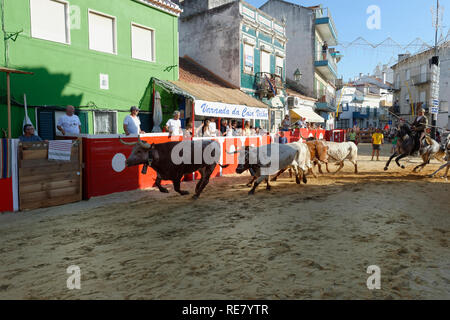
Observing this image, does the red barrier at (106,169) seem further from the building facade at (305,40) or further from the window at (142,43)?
the building facade at (305,40)

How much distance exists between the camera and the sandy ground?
3.23m

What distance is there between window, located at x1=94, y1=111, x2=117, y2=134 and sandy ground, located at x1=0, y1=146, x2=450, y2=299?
4881mm

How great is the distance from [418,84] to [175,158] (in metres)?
45.0

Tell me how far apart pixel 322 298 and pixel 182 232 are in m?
2.54

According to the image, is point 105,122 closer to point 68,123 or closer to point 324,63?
point 68,123

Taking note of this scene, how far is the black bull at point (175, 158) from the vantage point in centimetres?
719

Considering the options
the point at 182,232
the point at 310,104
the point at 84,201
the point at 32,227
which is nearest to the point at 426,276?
the point at 182,232

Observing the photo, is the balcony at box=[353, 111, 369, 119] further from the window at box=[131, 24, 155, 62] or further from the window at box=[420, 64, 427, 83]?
the window at box=[131, 24, 155, 62]

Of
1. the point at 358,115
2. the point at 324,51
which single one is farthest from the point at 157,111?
the point at 358,115

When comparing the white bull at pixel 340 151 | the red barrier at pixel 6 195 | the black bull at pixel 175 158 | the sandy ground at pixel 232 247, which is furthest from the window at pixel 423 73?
the red barrier at pixel 6 195

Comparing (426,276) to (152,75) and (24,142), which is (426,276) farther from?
(152,75)

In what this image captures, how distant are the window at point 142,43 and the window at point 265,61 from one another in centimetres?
981

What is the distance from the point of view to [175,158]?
24.4ft

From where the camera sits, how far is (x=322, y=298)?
9.89 feet
